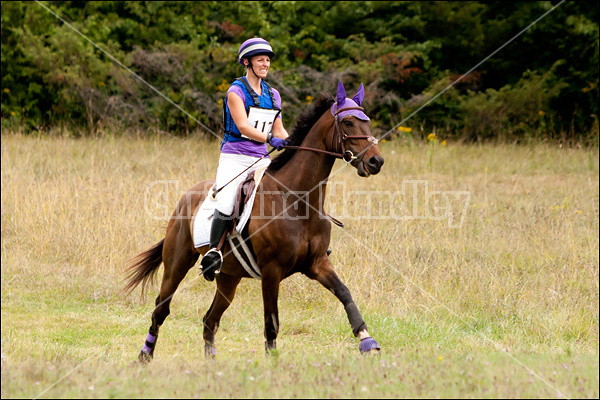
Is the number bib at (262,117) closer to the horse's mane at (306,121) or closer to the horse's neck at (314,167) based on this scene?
the horse's mane at (306,121)

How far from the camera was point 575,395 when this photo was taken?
4.20 m

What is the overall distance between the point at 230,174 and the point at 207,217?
1.51ft

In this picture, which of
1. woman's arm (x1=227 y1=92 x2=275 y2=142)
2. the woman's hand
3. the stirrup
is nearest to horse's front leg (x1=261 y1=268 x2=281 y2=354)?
the stirrup

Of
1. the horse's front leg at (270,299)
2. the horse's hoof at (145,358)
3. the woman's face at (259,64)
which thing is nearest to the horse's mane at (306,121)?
the woman's face at (259,64)

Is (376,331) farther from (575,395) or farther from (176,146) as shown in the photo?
(176,146)

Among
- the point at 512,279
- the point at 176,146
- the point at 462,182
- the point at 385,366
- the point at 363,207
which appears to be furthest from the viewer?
the point at 176,146

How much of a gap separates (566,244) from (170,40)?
47.9ft

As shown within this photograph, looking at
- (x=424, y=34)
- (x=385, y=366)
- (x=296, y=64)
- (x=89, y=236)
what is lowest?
(x=89, y=236)

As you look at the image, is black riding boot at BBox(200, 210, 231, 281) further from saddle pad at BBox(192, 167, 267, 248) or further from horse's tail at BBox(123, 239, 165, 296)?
horse's tail at BBox(123, 239, 165, 296)

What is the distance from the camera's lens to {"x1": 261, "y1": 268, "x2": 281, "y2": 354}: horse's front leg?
5.77 metres

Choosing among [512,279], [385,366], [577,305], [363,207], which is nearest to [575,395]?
[385,366]

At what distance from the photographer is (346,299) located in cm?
573

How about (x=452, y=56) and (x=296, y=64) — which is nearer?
(x=296, y=64)

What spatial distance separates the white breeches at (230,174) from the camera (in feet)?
19.9
